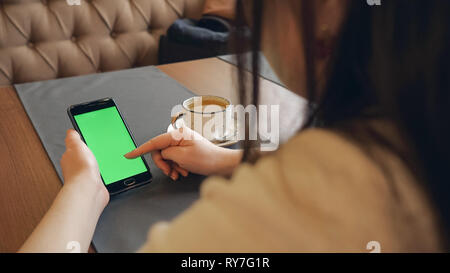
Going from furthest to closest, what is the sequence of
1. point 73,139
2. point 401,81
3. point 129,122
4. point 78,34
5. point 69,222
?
1. point 78,34
2. point 129,122
3. point 73,139
4. point 69,222
5. point 401,81

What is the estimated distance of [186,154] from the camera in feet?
1.75

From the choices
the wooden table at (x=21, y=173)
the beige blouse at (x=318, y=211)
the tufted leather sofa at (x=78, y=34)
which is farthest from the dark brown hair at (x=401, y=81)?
the tufted leather sofa at (x=78, y=34)

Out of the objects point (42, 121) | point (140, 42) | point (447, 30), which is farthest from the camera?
point (140, 42)

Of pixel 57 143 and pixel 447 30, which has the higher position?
pixel 447 30

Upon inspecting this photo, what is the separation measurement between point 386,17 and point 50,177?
48cm

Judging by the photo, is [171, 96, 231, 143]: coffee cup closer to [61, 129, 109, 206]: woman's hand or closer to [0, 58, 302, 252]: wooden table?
[0, 58, 302, 252]: wooden table

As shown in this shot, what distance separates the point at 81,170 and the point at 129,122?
216 millimetres

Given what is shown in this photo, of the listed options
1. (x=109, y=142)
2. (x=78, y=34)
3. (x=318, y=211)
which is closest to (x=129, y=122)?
(x=109, y=142)

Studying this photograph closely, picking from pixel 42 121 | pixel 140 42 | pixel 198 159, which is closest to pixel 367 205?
pixel 198 159

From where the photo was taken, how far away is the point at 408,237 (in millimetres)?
268

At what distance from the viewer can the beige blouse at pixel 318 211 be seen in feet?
0.84

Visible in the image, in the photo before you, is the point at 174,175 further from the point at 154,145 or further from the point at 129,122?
the point at 129,122

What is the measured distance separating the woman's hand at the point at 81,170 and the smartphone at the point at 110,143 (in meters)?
0.02

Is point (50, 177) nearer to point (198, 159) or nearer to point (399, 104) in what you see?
point (198, 159)
